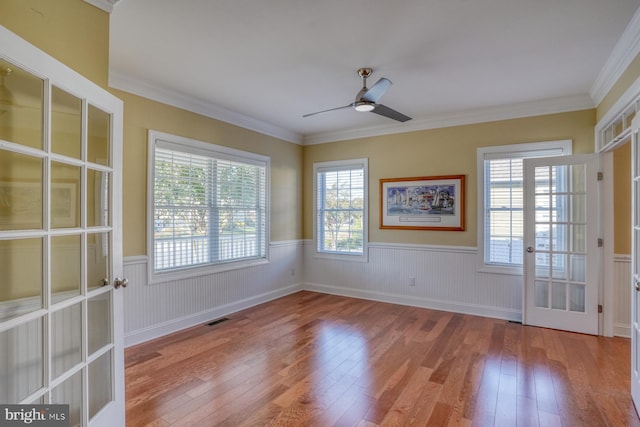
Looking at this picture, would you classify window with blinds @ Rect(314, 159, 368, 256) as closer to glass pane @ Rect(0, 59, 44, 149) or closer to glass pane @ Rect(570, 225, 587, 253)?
glass pane @ Rect(570, 225, 587, 253)

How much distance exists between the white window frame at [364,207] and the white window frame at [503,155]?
165cm

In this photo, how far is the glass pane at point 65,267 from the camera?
156cm

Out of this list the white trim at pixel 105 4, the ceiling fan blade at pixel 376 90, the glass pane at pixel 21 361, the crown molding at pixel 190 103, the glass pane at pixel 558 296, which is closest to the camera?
the glass pane at pixel 21 361

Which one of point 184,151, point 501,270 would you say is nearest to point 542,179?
point 501,270

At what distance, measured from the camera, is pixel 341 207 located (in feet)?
18.2

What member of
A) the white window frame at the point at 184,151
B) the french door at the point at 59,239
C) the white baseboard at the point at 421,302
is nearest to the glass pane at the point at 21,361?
the french door at the point at 59,239

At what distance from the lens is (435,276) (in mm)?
4645

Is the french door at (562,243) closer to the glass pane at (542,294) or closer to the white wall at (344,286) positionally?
the glass pane at (542,294)

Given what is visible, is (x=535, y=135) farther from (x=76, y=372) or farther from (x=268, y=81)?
(x=76, y=372)

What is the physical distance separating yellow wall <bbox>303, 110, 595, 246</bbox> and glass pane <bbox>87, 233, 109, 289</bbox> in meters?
3.92

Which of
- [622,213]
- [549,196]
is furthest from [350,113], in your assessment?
[622,213]

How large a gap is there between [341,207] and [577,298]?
335 centimetres

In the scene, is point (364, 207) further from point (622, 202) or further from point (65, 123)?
point (65, 123)

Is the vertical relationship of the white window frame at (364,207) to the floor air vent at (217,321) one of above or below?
above
